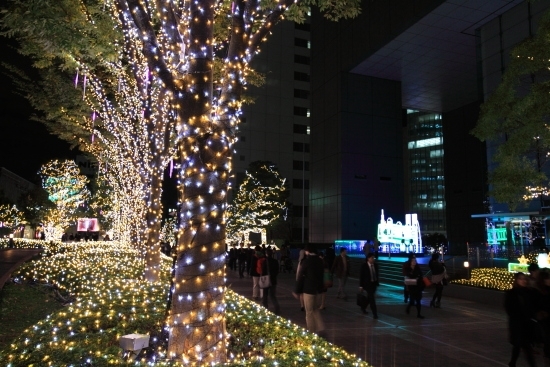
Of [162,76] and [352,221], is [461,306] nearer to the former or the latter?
[162,76]

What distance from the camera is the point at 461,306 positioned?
41.8 feet

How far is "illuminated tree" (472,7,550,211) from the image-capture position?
480 inches

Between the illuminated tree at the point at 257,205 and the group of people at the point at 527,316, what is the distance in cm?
3622

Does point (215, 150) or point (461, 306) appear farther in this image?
point (461, 306)

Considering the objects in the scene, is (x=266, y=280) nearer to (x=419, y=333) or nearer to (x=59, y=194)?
(x=419, y=333)

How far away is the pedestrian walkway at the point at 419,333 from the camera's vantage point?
687cm

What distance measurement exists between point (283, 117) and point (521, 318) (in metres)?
54.8

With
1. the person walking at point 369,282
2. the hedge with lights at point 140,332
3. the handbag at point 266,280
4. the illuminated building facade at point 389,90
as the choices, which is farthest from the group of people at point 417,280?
the illuminated building facade at point 389,90

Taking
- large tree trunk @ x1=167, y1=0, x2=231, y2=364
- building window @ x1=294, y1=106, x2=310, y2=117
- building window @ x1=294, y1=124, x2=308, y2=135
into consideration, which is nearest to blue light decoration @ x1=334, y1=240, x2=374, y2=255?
large tree trunk @ x1=167, y1=0, x2=231, y2=364

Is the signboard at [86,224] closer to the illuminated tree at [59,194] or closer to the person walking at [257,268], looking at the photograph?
the illuminated tree at [59,194]

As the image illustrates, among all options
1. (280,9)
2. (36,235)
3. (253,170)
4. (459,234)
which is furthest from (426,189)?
(280,9)

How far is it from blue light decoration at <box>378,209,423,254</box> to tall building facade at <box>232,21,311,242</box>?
2757cm

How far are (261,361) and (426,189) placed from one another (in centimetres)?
8793

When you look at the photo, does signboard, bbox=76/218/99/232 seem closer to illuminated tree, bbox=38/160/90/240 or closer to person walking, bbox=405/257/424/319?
illuminated tree, bbox=38/160/90/240
